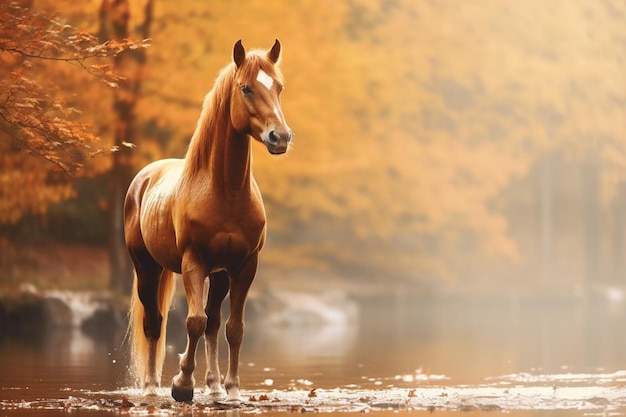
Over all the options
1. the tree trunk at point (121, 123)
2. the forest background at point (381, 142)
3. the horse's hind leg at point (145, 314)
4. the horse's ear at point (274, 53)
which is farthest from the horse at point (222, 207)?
the tree trunk at point (121, 123)

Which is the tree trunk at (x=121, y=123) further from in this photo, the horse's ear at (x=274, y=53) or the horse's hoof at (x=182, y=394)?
the horse's ear at (x=274, y=53)

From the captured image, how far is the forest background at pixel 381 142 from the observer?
1889 cm

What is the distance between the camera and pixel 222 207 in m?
7.52

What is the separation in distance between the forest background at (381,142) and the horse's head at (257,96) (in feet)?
27.2

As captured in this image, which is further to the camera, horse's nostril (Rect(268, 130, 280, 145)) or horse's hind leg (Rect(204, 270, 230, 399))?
horse's hind leg (Rect(204, 270, 230, 399))

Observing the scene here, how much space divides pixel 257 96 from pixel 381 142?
56.3 feet

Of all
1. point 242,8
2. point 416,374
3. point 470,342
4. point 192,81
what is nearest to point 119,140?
point 192,81

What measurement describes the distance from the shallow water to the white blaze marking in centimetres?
187

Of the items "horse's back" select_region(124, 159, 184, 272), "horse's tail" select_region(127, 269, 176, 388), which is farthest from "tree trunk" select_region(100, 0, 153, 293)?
"horse's tail" select_region(127, 269, 176, 388)

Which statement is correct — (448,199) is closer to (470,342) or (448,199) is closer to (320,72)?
(320,72)

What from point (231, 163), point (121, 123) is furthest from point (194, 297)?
point (121, 123)

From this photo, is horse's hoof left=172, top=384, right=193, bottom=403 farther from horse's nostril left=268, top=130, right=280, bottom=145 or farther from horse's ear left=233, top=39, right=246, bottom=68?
horse's ear left=233, top=39, right=246, bottom=68

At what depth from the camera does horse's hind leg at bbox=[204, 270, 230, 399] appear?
794 centimetres

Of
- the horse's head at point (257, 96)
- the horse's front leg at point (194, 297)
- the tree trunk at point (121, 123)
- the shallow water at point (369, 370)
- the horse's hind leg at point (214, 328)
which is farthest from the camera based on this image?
the tree trunk at point (121, 123)
